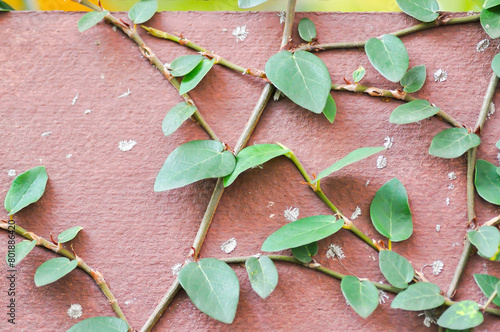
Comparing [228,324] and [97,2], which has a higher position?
[97,2]

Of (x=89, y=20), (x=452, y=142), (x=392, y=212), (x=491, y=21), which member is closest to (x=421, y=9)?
(x=491, y=21)

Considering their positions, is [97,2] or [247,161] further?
[97,2]

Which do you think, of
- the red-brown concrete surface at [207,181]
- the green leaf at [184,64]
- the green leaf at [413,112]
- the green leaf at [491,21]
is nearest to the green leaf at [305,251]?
the red-brown concrete surface at [207,181]

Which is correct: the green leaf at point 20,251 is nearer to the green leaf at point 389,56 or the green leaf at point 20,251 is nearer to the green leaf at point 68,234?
the green leaf at point 68,234

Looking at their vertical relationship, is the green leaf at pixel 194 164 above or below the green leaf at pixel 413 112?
below

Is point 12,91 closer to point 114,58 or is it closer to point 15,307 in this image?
point 114,58

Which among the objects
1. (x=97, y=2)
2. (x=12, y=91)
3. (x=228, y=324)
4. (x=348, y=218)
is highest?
(x=97, y=2)

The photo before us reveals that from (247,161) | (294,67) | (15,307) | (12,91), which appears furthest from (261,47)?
(15,307)
